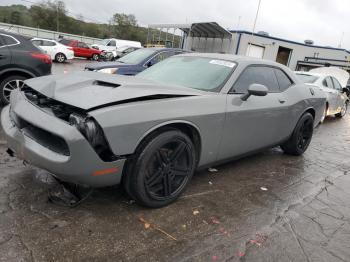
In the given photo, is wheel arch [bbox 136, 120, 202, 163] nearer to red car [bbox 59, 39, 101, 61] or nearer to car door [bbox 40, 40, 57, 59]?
car door [bbox 40, 40, 57, 59]

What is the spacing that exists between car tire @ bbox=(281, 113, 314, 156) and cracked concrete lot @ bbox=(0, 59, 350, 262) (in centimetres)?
111

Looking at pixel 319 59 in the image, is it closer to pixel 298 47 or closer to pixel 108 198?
pixel 298 47

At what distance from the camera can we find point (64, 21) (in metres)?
55.3

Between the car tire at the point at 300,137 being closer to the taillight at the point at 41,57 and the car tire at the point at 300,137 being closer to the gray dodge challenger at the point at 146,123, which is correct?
the gray dodge challenger at the point at 146,123

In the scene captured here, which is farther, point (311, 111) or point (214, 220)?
point (311, 111)

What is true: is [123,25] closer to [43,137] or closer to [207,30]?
[207,30]

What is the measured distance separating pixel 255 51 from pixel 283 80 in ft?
66.5

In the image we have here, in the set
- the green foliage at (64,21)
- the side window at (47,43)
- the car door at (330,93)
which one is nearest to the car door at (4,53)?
the car door at (330,93)

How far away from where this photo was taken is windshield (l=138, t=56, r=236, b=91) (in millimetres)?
3748

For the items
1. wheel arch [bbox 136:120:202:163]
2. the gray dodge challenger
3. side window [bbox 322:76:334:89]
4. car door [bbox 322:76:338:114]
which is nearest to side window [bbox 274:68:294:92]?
the gray dodge challenger

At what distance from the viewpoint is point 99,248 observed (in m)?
2.51

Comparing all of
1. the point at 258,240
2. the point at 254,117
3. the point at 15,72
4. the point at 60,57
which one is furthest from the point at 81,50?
the point at 258,240

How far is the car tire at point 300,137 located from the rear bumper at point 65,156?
343cm

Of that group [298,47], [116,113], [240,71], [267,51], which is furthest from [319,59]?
[116,113]
